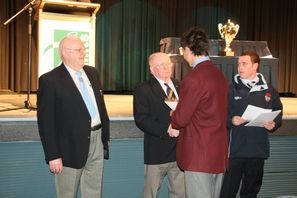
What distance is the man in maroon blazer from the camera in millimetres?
2203

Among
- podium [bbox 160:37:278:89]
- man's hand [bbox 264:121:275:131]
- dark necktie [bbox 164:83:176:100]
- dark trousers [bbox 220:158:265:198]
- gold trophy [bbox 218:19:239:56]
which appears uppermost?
gold trophy [bbox 218:19:239:56]

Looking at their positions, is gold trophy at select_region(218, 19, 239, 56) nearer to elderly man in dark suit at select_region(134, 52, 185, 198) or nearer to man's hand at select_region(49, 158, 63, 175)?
elderly man in dark suit at select_region(134, 52, 185, 198)

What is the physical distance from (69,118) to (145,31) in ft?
21.3

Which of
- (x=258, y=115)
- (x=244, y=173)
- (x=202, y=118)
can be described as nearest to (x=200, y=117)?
(x=202, y=118)

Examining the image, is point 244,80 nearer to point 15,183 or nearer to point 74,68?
point 74,68

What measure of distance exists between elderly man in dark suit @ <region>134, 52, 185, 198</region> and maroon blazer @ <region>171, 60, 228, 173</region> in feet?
1.56

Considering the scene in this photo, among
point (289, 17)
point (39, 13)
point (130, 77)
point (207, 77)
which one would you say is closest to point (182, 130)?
point (207, 77)

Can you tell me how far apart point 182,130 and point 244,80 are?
33.1 inches

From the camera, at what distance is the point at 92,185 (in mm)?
2654

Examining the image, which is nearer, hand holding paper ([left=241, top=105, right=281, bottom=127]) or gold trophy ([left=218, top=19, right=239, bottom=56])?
hand holding paper ([left=241, top=105, right=281, bottom=127])

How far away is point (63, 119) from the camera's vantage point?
8.00 ft

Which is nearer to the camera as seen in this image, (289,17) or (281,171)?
(281,171)

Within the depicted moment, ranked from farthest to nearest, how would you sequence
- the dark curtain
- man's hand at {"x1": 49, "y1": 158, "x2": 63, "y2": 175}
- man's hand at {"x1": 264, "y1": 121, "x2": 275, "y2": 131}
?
the dark curtain < man's hand at {"x1": 264, "y1": 121, "x2": 275, "y2": 131} < man's hand at {"x1": 49, "y1": 158, "x2": 63, "y2": 175}

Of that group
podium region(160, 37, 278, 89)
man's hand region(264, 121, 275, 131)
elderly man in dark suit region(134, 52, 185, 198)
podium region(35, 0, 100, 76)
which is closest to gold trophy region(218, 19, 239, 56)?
podium region(160, 37, 278, 89)
